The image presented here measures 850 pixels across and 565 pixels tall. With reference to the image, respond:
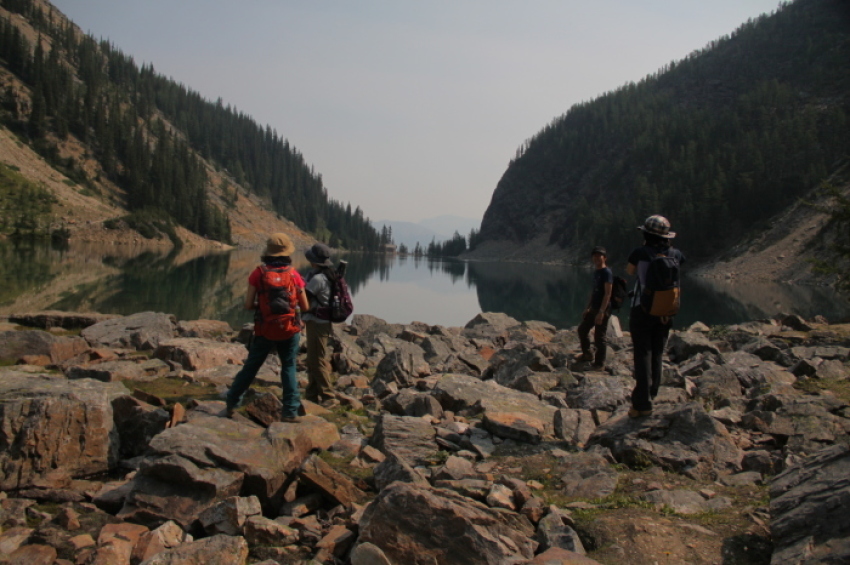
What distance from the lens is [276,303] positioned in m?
6.78

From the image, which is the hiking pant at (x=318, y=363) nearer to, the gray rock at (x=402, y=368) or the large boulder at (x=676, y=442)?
the gray rock at (x=402, y=368)

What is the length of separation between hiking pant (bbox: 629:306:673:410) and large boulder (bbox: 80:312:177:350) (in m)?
10.3

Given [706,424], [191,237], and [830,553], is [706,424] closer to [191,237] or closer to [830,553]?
[830,553]

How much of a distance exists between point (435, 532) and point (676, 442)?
12.4 ft

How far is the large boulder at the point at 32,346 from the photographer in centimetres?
1014

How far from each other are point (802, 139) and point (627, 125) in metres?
84.0

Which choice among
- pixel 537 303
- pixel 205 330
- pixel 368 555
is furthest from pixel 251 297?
pixel 537 303

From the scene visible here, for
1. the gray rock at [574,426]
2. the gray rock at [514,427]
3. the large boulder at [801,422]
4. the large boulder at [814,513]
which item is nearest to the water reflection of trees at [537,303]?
the large boulder at [801,422]

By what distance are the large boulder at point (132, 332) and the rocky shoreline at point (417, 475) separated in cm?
314

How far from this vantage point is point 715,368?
10445 mm

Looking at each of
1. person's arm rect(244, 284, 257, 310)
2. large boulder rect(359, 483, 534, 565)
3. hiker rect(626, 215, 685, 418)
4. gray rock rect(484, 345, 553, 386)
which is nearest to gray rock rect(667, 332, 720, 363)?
gray rock rect(484, 345, 553, 386)

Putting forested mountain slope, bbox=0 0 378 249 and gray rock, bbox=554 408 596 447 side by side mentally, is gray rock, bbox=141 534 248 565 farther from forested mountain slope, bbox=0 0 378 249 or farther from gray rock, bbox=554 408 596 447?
forested mountain slope, bbox=0 0 378 249

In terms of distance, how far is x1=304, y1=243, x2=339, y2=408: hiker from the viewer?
28.5 ft

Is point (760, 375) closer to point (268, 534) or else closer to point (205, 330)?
point (268, 534)
